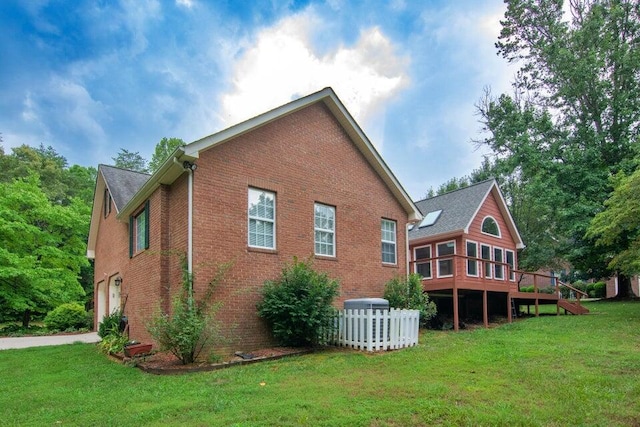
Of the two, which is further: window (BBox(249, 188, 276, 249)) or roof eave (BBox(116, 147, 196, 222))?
window (BBox(249, 188, 276, 249))

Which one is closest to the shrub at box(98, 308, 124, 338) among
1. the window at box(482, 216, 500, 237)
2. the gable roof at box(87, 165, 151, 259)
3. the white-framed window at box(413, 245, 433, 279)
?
the gable roof at box(87, 165, 151, 259)

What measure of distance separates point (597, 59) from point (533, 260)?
12.5 metres

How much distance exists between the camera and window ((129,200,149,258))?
11927 mm

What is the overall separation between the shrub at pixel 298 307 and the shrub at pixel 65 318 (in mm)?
14376

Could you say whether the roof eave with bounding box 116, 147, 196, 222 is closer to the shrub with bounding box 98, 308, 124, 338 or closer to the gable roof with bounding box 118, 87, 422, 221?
the gable roof with bounding box 118, 87, 422, 221

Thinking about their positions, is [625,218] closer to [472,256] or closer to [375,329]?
[472,256]

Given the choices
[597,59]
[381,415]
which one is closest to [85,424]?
[381,415]

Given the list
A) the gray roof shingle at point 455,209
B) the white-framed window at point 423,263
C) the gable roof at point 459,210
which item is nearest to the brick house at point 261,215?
the gable roof at point 459,210

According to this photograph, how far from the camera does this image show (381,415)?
200 inches

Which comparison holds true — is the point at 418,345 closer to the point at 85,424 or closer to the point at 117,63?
the point at 85,424

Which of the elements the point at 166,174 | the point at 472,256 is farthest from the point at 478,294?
the point at 166,174

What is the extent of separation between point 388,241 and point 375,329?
480 centimetres

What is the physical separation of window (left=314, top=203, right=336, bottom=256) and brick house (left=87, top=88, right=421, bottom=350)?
29 mm

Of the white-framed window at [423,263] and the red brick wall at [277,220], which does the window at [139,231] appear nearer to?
the red brick wall at [277,220]
